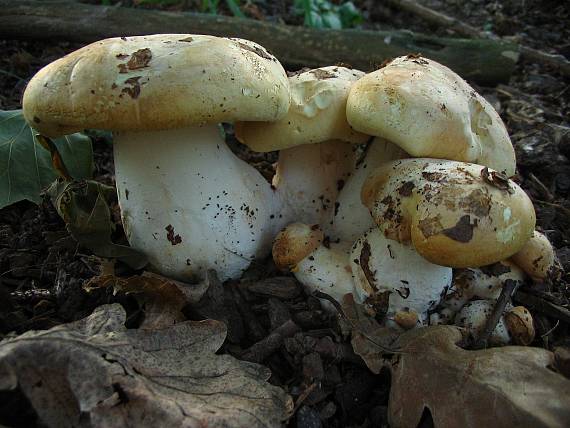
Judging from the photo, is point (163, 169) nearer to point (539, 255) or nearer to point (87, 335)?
point (87, 335)

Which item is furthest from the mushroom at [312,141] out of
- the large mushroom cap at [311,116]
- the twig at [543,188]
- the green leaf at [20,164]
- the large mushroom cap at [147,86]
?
the twig at [543,188]

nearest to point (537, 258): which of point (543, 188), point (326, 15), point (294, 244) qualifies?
point (543, 188)

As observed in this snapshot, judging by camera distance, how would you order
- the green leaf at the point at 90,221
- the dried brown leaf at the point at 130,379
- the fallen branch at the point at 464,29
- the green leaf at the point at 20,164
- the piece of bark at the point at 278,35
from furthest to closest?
the fallen branch at the point at 464,29, the piece of bark at the point at 278,35, the green leaf at the point at 20,164, the green leaf at the point at 90,221, the dried brown leaf at the point at 130,379

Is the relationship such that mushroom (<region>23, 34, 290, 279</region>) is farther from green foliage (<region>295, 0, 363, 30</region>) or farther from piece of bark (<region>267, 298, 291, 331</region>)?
green foliage (<region>295, 0, 363, 30</region>)

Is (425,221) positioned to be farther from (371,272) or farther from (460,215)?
(371,272)

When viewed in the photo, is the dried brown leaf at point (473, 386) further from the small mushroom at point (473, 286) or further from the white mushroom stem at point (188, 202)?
the white mushroom stem at point (188, 202)

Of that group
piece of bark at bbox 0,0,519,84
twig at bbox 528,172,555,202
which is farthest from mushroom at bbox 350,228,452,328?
piece of bark at bbox 0,0,519,84

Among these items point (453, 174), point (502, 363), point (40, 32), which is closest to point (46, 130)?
point (453, 174)
